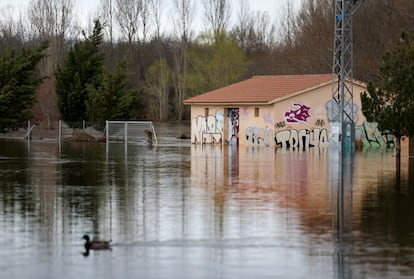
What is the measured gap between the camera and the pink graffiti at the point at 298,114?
162 ft

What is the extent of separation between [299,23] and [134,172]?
188 feet

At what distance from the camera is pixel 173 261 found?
12.2m

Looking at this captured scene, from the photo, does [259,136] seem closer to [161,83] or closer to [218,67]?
[218,67]

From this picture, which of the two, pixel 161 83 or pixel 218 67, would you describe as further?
pixel 161 83

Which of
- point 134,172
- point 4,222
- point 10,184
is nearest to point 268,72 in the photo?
point 134,172

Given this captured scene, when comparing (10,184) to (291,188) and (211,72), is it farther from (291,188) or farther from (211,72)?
(211,72)

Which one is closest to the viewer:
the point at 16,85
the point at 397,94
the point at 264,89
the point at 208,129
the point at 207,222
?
the point at 207,222

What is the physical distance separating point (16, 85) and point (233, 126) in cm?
1353

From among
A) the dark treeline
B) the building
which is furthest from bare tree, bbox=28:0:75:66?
the building

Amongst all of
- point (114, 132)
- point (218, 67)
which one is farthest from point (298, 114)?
point (218, 67)

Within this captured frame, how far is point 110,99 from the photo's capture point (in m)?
60.6

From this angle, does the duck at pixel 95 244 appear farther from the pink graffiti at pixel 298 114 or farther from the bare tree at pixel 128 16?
the bare tree at pixel 128 16

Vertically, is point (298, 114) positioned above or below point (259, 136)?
above

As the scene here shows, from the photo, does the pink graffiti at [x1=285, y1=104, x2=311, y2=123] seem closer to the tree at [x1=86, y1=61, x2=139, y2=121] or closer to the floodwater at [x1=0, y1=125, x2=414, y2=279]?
the tree at [x1=86, y1=61, x2=139, y2=121]
